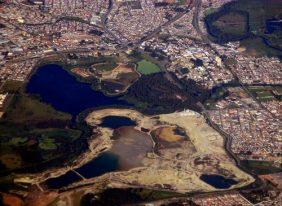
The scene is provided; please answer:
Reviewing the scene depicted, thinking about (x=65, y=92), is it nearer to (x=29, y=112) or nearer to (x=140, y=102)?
(x=29, y=112)

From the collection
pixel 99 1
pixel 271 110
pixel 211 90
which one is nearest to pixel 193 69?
pixel 211 90

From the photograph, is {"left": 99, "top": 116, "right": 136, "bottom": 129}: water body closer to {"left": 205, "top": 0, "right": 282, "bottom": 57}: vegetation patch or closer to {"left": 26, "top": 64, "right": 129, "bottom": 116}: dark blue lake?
{"left": 26, "top": 64, "right": 129, "bottom": 116}: dark blue lake

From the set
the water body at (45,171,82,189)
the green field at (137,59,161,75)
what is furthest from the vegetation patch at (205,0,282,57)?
the water body at (45,171,82,189)

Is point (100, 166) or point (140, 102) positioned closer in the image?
point (100, 166)

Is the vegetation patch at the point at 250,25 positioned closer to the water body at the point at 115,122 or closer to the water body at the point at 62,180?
the water body at the point at 115,122

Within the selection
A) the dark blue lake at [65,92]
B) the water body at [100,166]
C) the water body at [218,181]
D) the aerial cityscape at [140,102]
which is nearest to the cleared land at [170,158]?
the aerial cityscape at [140,102]

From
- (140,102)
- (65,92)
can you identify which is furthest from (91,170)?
(65,92)
